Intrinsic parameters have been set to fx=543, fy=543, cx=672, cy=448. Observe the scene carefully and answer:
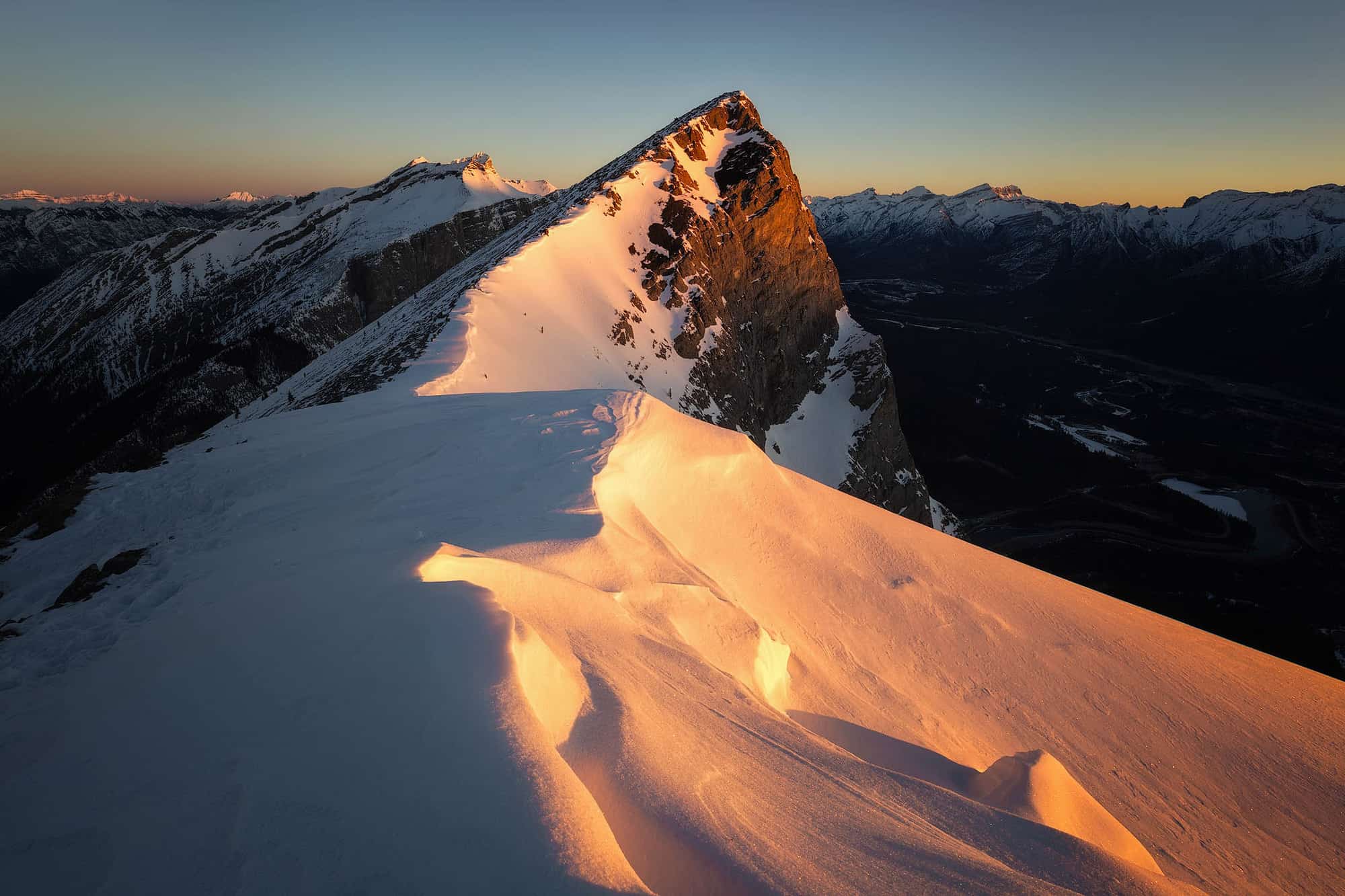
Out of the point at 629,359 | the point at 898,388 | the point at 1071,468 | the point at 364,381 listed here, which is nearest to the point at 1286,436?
the point at 1071,468

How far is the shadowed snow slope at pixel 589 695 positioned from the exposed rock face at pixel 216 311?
74010 millimetres

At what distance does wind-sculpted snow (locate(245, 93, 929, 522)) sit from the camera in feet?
98.8

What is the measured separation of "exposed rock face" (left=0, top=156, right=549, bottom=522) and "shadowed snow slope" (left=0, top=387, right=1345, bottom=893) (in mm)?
74010

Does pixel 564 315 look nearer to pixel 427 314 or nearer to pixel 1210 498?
pixel 427 314

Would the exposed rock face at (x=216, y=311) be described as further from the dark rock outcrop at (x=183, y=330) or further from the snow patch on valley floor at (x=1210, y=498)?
the snow patch on valley floor at (x=1210, y=498)

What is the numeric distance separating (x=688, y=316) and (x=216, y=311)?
10193 cm

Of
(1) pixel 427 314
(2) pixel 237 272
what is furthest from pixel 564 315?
(2) pixel 237 272

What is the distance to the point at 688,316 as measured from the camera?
144ft

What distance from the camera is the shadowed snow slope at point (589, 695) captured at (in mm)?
4051

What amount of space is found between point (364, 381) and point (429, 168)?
100m

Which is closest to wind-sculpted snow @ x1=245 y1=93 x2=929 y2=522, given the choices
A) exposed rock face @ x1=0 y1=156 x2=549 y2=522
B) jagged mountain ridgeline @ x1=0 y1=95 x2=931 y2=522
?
jagged mountain ridgeline @ x1=0 y1=95 x2=931 y2=522

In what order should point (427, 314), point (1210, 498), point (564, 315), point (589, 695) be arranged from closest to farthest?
point (589, 695), point (427, 314), point (564, 315), point (1210, 498)

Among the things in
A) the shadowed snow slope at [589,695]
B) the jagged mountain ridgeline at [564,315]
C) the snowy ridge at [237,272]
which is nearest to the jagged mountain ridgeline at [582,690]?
the shadowed snow slope at [589,695]

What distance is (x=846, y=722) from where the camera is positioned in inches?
342
